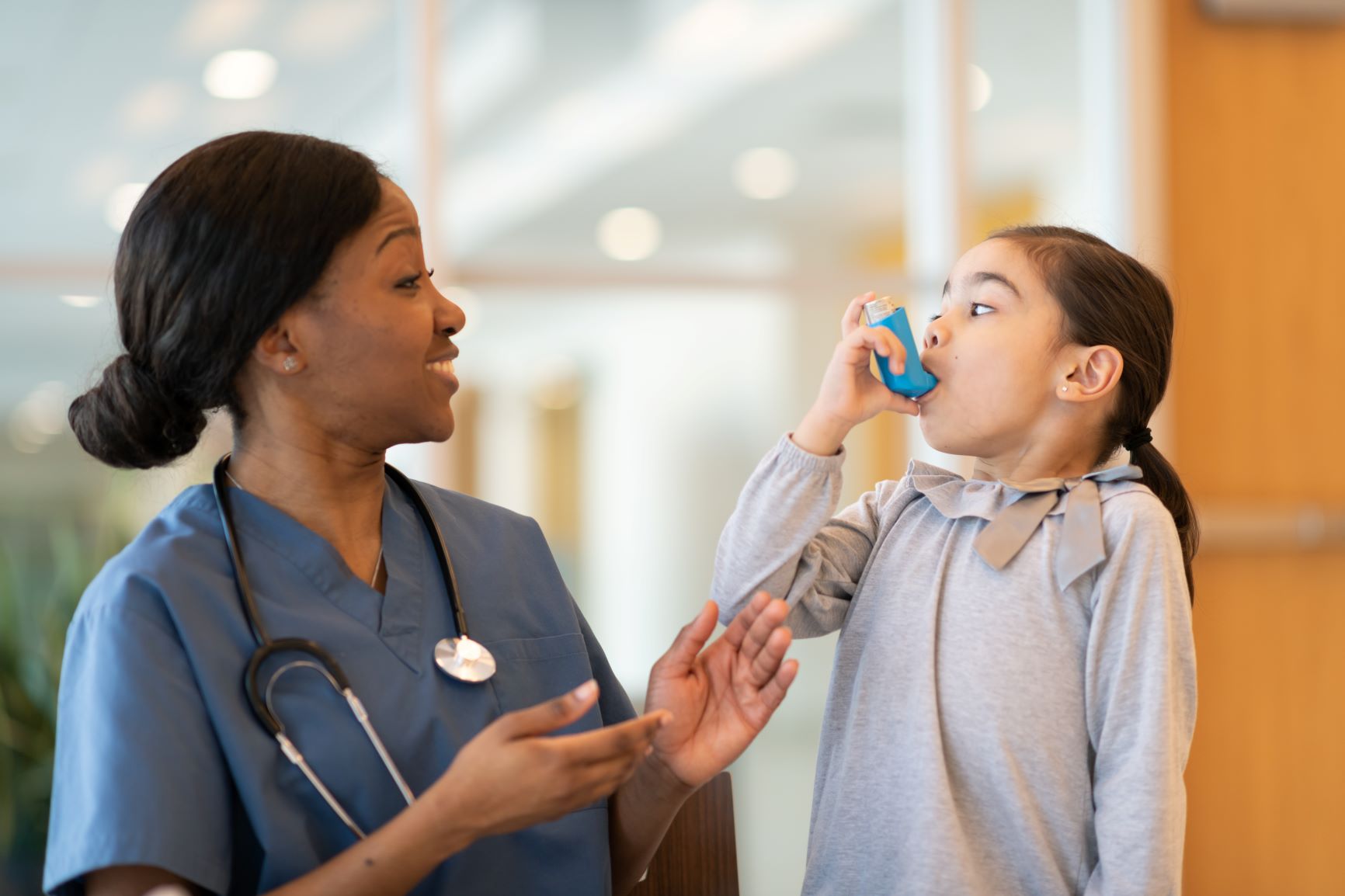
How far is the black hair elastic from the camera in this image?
1.55 m

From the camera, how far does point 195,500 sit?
1.40m

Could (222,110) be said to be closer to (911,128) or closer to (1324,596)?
(911,128)

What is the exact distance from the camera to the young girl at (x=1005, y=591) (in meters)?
1.33

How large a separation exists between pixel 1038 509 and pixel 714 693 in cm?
41

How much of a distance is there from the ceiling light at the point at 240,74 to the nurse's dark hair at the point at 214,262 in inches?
66.7

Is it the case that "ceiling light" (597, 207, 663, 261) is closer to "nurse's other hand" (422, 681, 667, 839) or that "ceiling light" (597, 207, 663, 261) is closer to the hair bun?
the hair bun

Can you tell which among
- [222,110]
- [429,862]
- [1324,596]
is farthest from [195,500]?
[1324,596]

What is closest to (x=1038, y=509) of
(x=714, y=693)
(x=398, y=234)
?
(x=714, y=693)

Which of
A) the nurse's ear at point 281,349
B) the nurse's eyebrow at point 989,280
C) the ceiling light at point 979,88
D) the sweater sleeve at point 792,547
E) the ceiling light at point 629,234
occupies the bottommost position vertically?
the sweater sleeve at point 792,547

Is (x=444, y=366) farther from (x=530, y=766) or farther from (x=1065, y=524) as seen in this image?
(x=1065, y=524)

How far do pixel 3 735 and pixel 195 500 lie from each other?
1622mm

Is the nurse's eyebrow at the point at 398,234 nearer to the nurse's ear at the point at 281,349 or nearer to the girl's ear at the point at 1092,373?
the nurse's ear at the point at 281,349

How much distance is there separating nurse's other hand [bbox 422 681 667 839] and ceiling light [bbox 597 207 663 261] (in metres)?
2.13

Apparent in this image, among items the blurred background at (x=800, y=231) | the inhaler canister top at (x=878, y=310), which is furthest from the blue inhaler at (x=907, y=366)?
the blurred background at (x=800, y=231)
